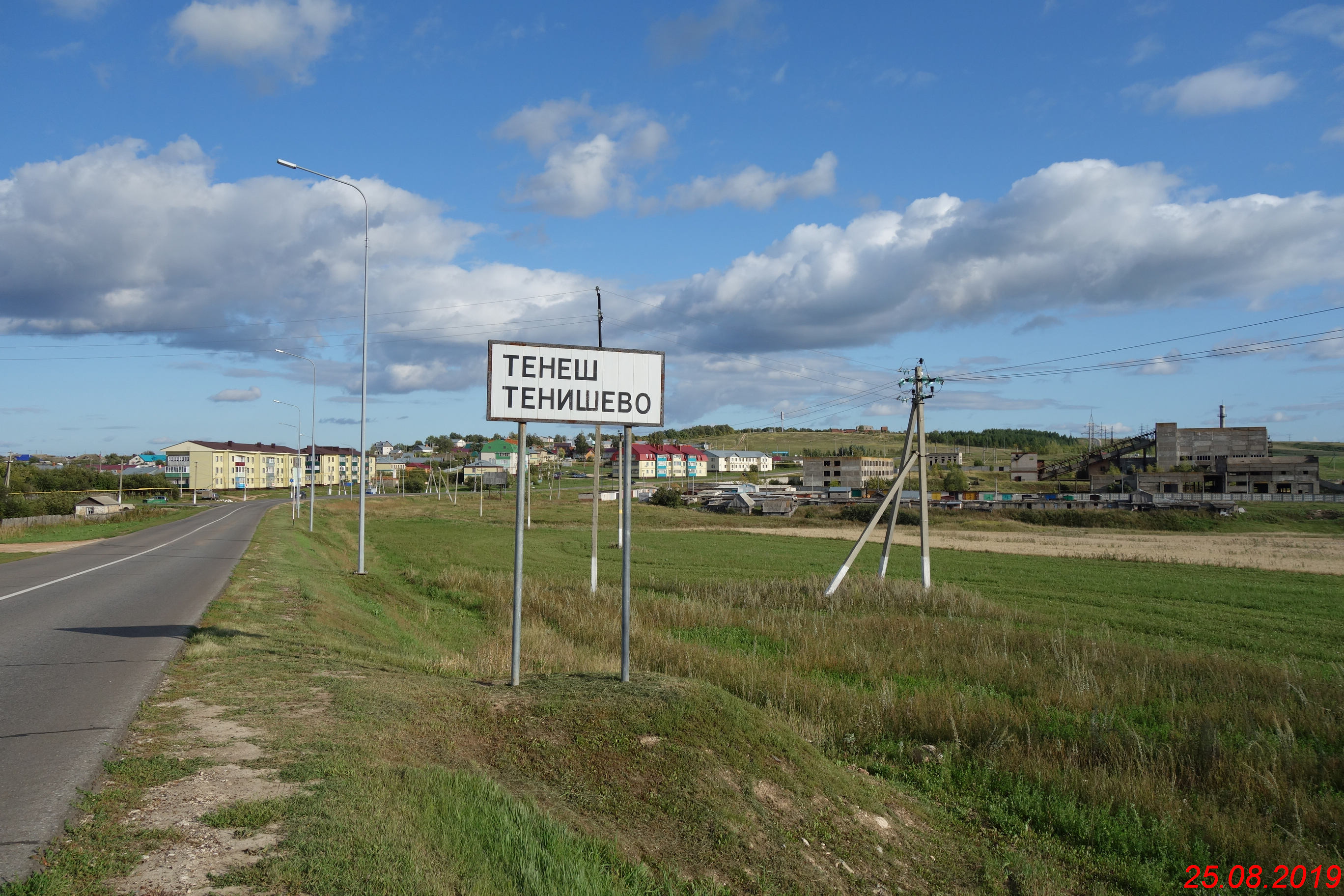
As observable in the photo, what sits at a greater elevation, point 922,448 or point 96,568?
point 922,448

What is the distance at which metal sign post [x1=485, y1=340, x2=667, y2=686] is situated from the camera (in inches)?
327

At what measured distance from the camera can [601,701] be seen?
7.46 meters

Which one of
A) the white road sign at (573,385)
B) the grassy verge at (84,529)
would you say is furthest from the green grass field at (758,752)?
the grassy verge at (84,529)

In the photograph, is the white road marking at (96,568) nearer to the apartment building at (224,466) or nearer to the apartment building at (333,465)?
the apartment building at (224,466)

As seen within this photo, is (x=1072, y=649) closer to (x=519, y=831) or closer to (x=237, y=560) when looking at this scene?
(x=519, y=831)

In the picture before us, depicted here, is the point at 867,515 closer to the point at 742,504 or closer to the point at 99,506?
the point at 742,504

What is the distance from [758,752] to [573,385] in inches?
164

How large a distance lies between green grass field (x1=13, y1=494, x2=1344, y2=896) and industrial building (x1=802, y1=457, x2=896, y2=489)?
119 m

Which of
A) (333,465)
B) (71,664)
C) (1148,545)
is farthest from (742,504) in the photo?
(333,465)

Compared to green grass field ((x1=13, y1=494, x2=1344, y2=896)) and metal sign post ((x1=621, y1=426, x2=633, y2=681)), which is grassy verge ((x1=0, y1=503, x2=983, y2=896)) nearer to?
green grass field ((x1=13, y1=494, x2=1344, y2=896))

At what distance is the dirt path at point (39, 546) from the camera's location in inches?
1188

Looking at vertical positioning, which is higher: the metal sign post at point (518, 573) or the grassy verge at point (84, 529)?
the metal sign post at point (518, 573)

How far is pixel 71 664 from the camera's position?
30.7ft

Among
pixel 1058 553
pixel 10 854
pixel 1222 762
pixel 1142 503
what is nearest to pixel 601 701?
pixel 10 854
